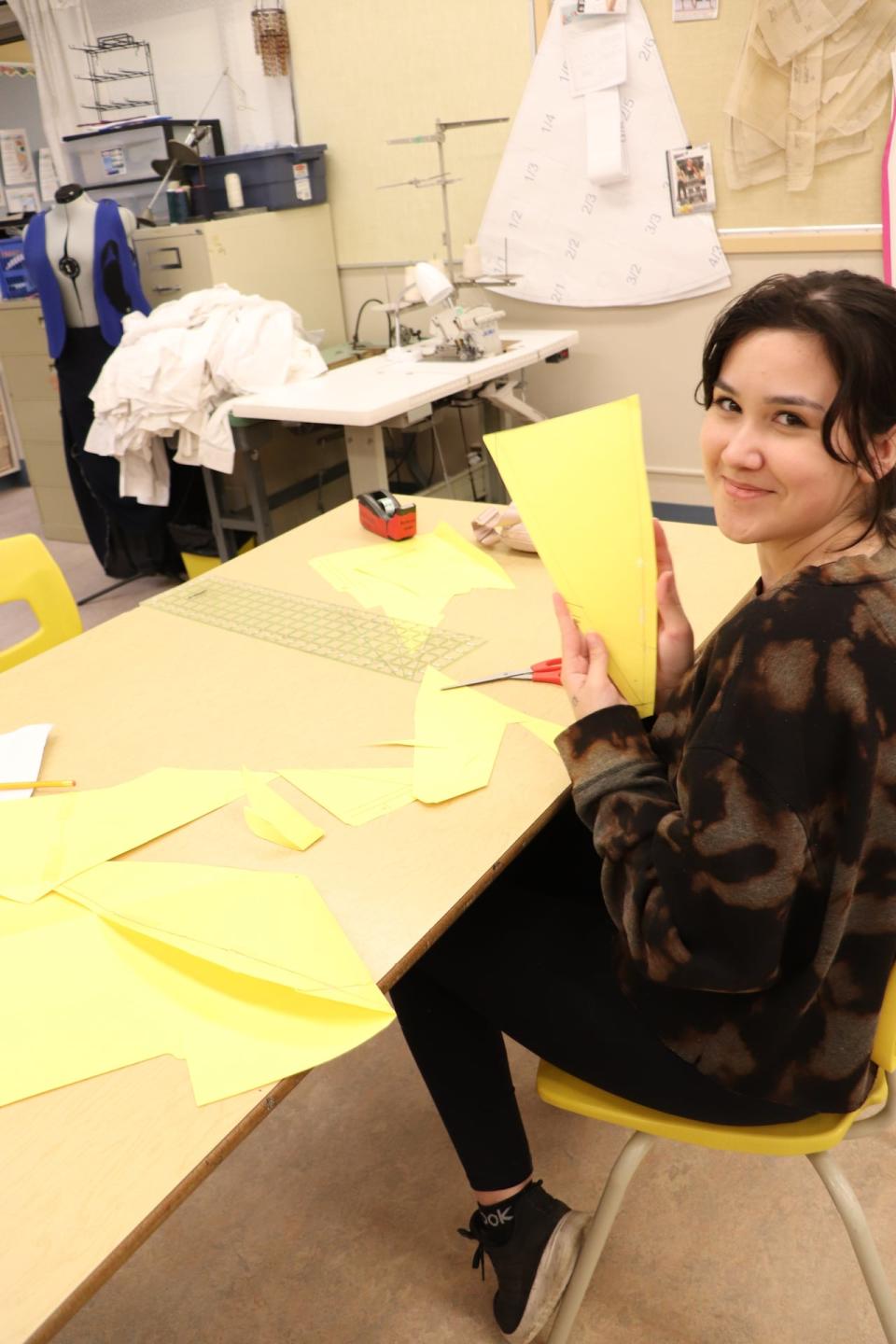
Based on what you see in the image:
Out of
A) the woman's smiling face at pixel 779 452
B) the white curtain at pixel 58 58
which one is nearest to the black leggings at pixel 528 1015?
the woman's smiling face at pixel 779 452

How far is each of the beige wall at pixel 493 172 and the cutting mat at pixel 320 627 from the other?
251 cm

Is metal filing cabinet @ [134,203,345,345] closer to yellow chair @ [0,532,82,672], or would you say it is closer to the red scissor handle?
yellow chair @ [0,532,82,672]

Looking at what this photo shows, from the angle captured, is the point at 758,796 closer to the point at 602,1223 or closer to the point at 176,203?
the point at 602,1223

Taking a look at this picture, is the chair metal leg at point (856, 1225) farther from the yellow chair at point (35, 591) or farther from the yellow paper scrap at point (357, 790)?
the yellow chair at point (35, 591)

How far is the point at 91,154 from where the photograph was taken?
4.00m

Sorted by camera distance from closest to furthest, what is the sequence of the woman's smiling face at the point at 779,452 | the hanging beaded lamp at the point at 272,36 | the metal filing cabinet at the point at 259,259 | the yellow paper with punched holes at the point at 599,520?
1. the woman's smiling face at the point at 779,452
2. the yellow paper with punched holes at the point at 599,520
3. the metal filing cabinet at the point at 259,259
4. the hanging beaded lamp at the point at 272,36

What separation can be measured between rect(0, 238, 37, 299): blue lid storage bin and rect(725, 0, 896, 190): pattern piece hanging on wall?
2.71 meters

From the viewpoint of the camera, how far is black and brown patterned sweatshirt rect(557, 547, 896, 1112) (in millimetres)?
817

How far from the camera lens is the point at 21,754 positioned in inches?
48.8

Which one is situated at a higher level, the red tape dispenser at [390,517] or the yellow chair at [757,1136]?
the red tape dispenser at [390,517]

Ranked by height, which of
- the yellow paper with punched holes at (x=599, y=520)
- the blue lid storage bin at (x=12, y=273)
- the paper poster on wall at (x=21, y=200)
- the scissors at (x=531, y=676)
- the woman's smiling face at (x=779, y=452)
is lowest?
the scissors at (x=531, y=676)

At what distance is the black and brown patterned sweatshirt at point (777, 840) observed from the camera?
817 millimetres

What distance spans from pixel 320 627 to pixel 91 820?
0.51 m

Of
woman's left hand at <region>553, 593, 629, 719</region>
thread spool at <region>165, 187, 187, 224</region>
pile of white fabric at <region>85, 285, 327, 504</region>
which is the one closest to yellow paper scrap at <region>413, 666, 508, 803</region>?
woman's left hand at <region>553, 593, 629, 719</region>
